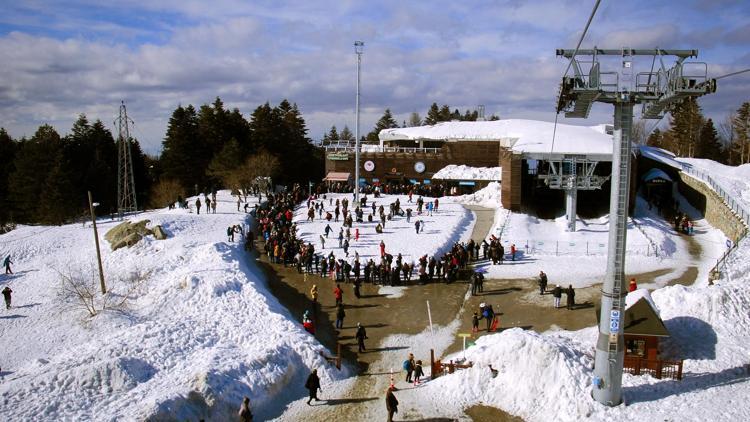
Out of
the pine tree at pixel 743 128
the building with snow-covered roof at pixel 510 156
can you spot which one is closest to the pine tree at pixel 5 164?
the building with snow-covered roof at pixel 510 156

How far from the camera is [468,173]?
5178 centimetres

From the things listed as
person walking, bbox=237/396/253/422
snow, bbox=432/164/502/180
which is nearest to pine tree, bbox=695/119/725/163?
snow, bbox=432/164/502/180

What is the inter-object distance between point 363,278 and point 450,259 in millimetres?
4168

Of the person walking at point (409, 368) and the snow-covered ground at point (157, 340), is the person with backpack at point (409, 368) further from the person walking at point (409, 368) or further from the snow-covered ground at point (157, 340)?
the snow-covered ground at point (157, 340)

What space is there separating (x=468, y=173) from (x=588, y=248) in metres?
20.8

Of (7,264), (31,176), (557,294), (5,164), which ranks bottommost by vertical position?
(7,264)

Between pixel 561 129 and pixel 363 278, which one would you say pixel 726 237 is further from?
pixel 363 278

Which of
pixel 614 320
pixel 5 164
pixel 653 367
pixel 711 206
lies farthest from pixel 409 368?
pixel 5 164

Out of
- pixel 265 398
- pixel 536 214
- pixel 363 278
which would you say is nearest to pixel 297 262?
pixel 363 278

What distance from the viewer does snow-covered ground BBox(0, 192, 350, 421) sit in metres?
14.5

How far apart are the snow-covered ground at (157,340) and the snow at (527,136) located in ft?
64.0

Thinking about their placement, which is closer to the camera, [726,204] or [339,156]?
[726,204]

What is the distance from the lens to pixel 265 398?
15539 mm

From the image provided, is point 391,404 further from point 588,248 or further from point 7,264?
point 7,264
